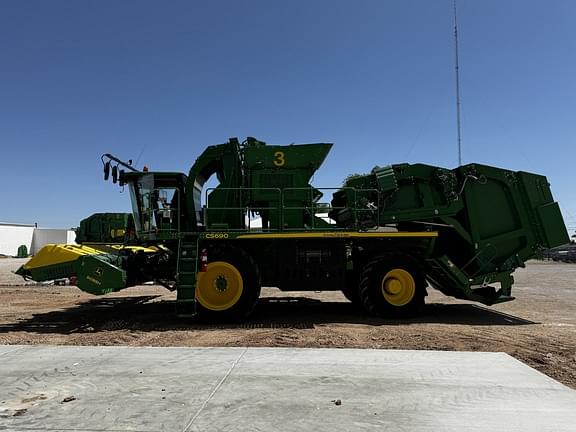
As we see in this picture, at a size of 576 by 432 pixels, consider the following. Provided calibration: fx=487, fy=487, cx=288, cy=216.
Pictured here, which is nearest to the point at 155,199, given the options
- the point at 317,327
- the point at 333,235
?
the point at 333,235

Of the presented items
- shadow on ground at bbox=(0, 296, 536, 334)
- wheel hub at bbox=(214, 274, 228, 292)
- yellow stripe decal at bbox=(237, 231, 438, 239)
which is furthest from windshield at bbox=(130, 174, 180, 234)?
shadow on ground at bbox=(0, 296, 536, 334)

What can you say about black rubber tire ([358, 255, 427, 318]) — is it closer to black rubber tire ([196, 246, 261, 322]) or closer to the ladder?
black rubber tire ([196, 246, 261, 322])

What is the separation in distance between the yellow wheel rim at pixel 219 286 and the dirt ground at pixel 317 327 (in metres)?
0.55

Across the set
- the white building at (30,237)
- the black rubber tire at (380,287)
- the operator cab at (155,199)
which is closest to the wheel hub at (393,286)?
the black rubber tire at (380,287)

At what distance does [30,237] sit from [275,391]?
7629cm

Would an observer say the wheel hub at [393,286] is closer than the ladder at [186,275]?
No

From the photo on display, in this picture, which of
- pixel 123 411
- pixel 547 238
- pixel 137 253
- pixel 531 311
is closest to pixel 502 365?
pixel 123 411

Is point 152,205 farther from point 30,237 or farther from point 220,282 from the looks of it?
point 30,237

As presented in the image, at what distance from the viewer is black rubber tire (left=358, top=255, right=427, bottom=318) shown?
33.7 feet

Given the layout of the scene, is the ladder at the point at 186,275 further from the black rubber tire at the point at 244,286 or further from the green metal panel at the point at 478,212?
the green metal panel at the point at 478,212

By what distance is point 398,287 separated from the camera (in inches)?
407

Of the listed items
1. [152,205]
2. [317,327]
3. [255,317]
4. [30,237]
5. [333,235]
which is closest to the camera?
[317,327]

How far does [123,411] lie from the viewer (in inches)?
174

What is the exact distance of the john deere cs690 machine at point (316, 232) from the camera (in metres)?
10.1
